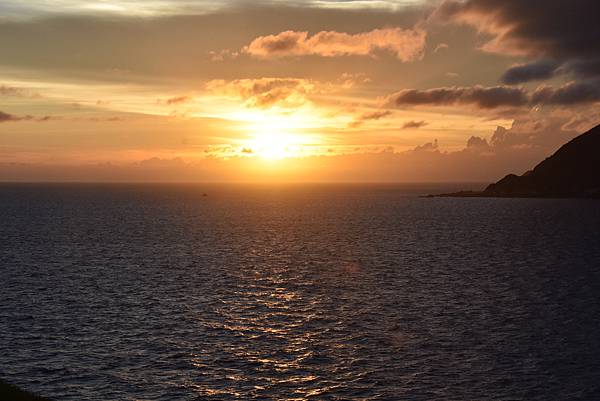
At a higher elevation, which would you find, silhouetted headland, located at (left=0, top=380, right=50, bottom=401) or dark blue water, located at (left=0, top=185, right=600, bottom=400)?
silhouetted headland, located at (left=0, top=380, right=50, bottom=401)

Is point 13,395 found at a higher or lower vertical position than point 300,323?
higher

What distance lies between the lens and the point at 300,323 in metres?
56.7

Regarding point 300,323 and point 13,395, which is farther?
point 300,323

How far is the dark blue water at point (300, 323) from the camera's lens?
4038 cm

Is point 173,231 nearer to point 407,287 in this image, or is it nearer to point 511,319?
point 407,287

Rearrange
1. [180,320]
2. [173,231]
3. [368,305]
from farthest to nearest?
[173,231] < [368,305] < [180,320]

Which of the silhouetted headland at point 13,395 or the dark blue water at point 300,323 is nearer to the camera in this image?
the silhouetted headland at point 13,395

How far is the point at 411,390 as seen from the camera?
129 ft

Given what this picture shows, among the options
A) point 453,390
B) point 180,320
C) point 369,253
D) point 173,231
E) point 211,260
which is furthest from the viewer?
point 173,231

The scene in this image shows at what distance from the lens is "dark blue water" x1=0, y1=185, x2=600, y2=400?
132ft

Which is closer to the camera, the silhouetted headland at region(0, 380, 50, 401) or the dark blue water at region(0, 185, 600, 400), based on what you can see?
the silhouetted headland at region(0, 380, 50, 401)

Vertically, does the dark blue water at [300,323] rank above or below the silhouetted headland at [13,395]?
below

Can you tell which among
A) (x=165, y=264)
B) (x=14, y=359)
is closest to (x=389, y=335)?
(x=14, y=359)

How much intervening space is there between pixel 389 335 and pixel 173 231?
116895mm
